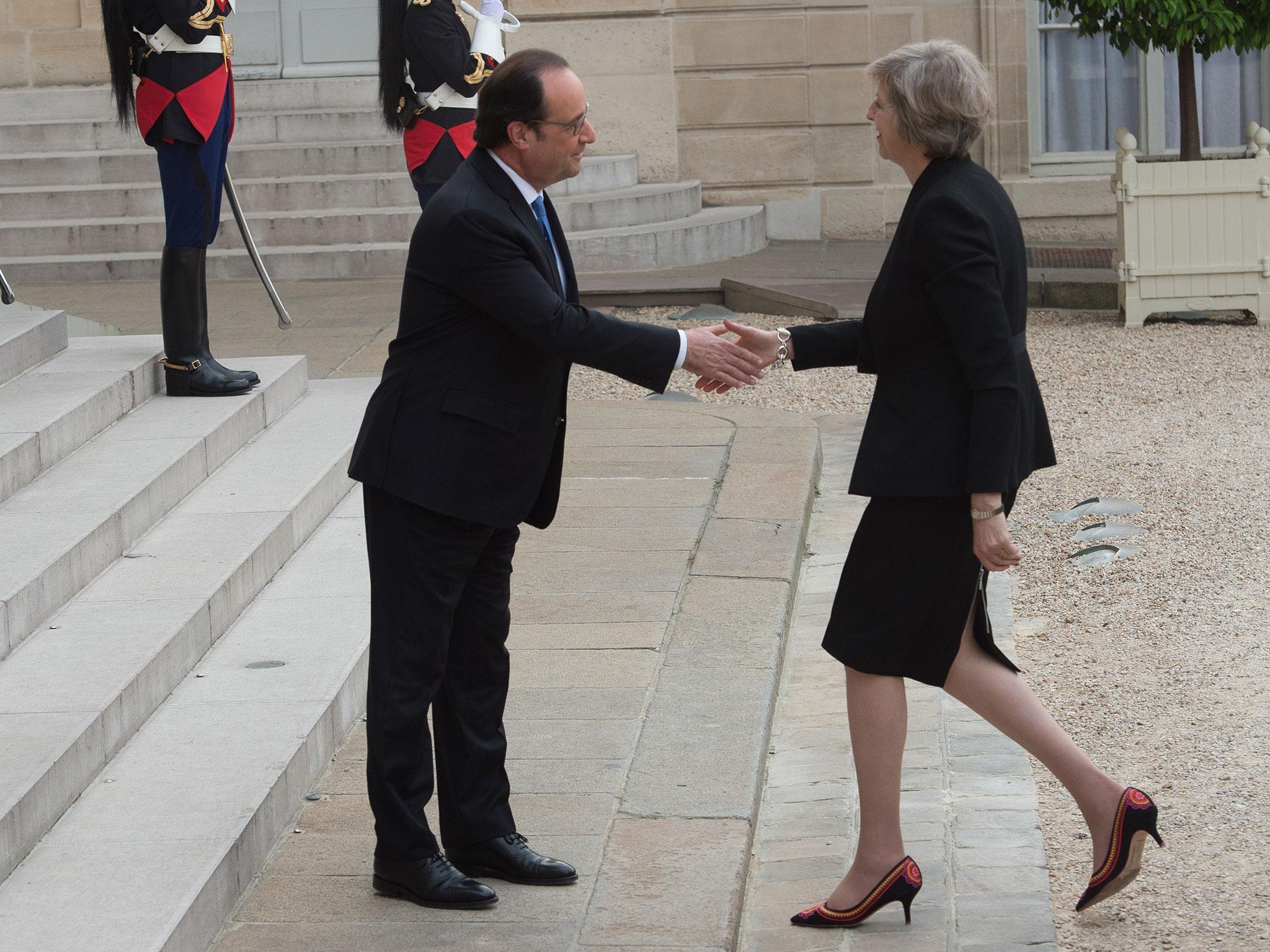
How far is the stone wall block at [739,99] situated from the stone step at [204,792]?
875 centimetres

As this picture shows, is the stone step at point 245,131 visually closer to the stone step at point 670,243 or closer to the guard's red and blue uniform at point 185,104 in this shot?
the stone step at point 670,243


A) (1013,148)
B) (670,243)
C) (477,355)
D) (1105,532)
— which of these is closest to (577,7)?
(670,243)

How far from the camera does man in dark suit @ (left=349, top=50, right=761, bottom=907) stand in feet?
9.68

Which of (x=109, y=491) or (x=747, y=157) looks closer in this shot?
(x=109, y=491)

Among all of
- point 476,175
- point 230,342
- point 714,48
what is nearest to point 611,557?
point 476,175

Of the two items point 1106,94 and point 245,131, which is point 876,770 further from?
point 1106,94

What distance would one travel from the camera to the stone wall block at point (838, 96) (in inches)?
503

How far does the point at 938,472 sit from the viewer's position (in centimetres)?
306

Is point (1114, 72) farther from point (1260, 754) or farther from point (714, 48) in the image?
point (1260, 754)

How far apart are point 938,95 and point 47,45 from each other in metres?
10.7

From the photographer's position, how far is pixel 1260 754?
4.06 m

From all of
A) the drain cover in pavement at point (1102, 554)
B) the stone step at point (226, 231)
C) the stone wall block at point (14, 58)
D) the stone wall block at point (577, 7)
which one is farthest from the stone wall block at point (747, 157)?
the drain cover in pavement at point (1102, 554)

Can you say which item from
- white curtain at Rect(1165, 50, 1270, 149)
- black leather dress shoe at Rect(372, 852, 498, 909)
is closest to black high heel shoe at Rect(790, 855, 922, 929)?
black leather dress shoe at Rect(372, 852, 498, 909)

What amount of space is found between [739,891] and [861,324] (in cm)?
112
